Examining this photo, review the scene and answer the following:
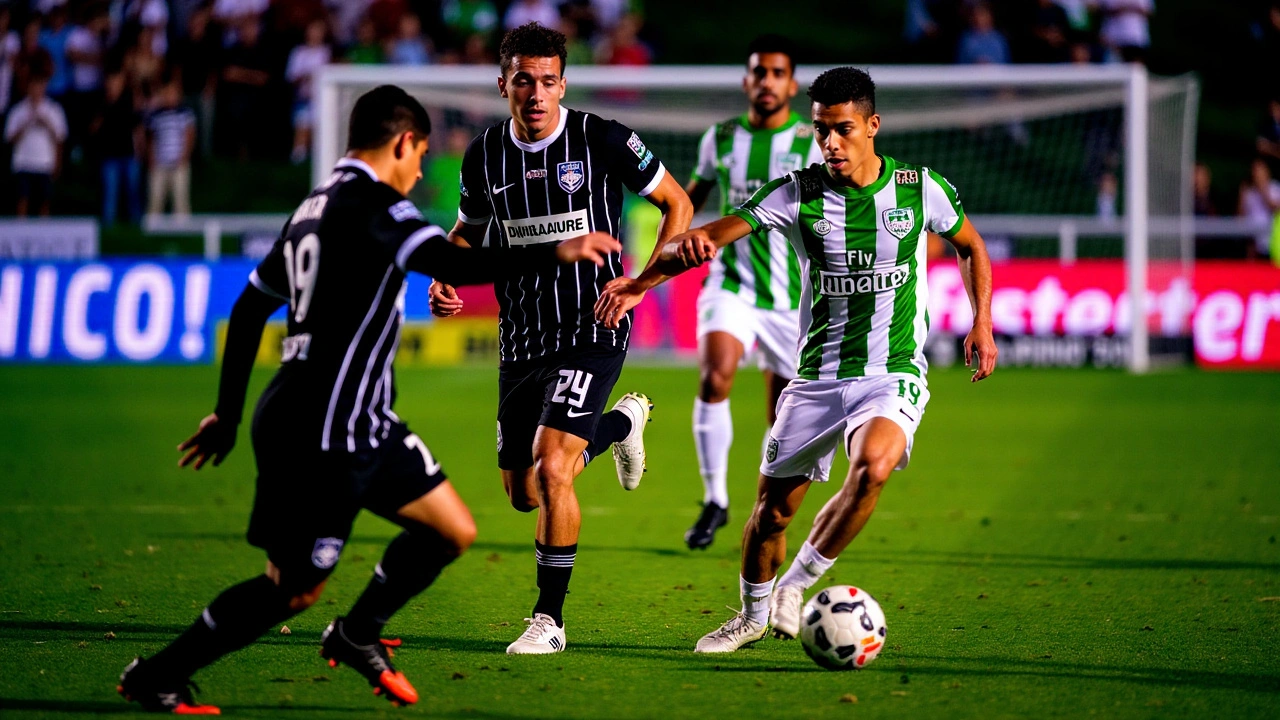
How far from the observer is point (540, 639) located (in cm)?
539

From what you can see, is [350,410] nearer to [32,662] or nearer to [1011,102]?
[32,662]

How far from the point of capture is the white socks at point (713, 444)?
823 cm

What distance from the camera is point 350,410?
443 centimetres

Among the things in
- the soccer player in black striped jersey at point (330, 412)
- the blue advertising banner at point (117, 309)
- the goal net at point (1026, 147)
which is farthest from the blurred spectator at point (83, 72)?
the soccer player in black striped jersey at point (330, 412)

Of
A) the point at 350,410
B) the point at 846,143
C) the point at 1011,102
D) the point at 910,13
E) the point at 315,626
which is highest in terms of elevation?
the point at 910,13

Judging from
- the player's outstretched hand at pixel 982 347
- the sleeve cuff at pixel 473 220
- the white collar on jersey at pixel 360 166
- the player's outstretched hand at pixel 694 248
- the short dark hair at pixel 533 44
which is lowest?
the player's outstretched hand at pixel 982 347

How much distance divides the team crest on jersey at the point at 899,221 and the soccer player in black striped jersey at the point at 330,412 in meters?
1.63

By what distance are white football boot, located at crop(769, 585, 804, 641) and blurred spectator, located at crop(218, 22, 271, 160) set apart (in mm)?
17435

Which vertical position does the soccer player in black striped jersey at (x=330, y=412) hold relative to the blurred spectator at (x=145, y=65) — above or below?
below

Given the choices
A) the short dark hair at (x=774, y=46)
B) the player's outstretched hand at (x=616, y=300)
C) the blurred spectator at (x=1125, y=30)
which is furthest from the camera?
the blurred spectator at (x=1125, y=30)

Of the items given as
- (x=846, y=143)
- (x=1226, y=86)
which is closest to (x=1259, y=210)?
(x=1226, y=86)

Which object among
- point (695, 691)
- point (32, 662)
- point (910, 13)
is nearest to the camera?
point (695, 691)

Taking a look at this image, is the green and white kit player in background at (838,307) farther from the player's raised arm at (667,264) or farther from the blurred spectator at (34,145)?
the blurred spectator at (34,145)

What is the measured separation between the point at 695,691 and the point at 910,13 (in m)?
18.8
